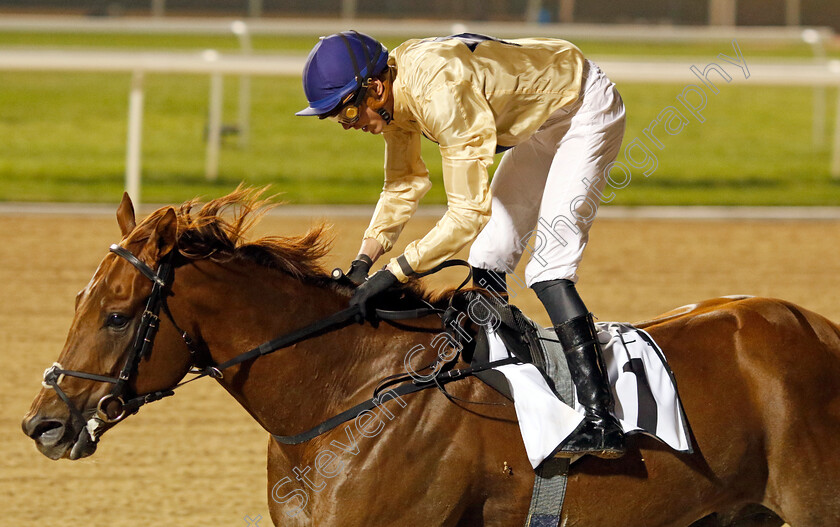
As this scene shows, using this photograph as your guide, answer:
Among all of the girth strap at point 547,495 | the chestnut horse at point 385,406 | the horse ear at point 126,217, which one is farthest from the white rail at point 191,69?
the girth strap at point 547,495

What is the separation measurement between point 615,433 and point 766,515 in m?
0.73

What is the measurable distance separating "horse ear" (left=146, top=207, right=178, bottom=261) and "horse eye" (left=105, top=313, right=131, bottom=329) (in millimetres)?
159

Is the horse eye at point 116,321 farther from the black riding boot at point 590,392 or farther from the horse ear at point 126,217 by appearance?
the black riding boot at point 590,392

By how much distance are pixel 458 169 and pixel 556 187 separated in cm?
37

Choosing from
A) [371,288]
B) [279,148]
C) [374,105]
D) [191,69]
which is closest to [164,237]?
[371,288]

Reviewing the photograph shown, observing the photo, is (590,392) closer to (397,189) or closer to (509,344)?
(509,344)

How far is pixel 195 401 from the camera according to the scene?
5.31m

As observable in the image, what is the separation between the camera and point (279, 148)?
1372 cm

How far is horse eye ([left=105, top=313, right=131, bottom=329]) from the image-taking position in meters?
2.55

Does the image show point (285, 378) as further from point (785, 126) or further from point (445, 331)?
point (785, 126)

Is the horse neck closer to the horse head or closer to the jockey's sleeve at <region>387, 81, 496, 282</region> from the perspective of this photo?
the horse head

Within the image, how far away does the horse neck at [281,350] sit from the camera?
8.70 ft

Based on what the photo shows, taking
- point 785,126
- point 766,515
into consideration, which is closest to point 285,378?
point 766,515

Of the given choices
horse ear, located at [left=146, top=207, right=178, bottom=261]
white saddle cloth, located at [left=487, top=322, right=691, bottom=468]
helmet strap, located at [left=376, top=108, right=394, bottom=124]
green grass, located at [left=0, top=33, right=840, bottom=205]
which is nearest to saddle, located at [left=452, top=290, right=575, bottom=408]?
white saddle cloth, located at [left=487, top=322, right=691, bottom=468]
